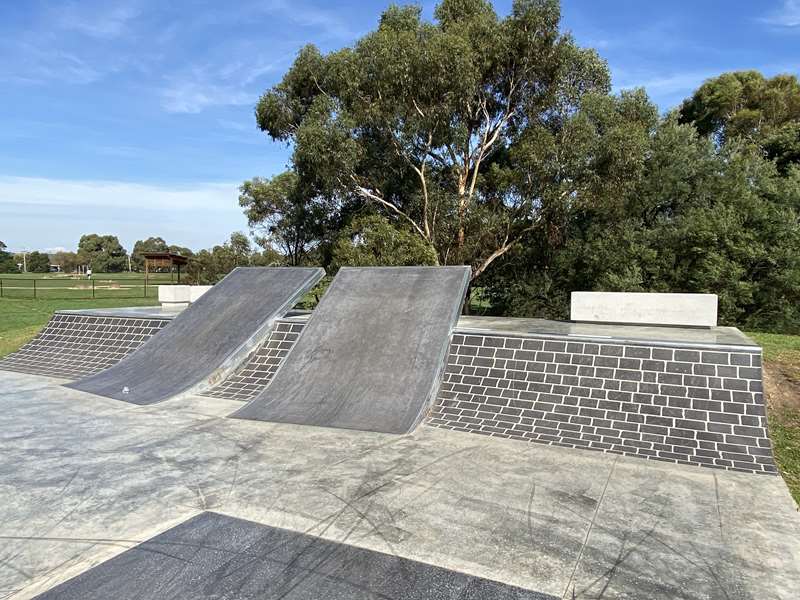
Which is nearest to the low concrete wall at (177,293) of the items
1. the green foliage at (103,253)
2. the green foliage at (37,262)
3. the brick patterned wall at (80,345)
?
the brick patterned wall at (80,345)

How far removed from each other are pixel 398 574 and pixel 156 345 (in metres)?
5.50

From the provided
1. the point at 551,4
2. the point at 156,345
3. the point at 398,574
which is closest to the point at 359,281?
the point at 156,345

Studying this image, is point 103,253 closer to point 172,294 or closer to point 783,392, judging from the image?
point 172,294

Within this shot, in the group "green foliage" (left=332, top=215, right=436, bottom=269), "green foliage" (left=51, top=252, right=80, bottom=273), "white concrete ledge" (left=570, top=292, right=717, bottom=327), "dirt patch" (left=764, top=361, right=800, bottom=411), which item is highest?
"green foliage" (left=51, top=252, right=80, bottom=273)

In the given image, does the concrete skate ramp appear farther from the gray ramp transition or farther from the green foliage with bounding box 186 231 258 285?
the green foliage with bounding box 186 231 258 285

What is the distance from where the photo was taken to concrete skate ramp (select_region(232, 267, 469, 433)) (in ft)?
15.7

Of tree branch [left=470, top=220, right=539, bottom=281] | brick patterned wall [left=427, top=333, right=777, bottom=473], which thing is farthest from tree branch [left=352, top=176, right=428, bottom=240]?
brick patterned wall [left=427, top=333, right=777, bottom=473]

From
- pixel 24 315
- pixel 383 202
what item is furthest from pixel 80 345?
pixel 24 315

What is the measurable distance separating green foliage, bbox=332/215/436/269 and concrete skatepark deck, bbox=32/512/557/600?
32.7 feet

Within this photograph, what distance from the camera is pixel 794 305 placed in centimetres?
1212

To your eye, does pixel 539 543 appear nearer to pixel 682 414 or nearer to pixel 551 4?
pixel 682 414

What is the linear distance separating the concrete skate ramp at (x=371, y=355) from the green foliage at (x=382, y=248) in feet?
17.5

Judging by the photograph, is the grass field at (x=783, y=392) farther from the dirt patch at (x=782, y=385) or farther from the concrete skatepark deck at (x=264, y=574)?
the concrete skatepark deck at (x=264, y=574)

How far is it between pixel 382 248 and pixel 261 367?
22.3 feet
